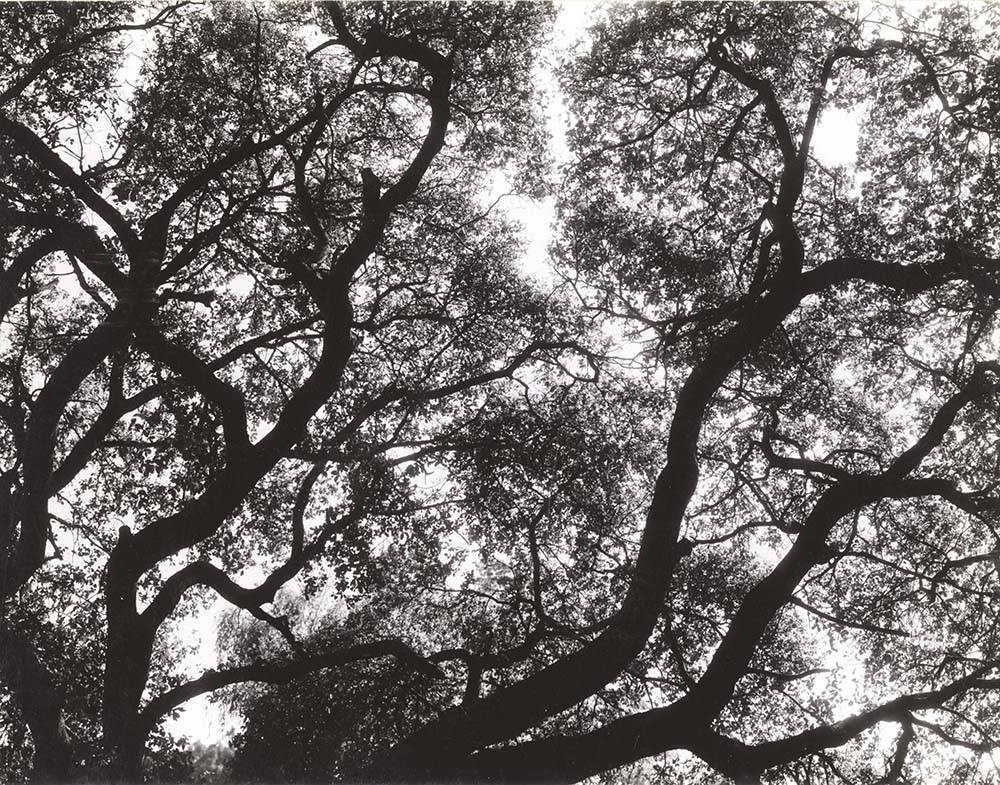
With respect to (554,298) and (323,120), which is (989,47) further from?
(323,120)

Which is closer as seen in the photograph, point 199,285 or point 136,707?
point 136,707

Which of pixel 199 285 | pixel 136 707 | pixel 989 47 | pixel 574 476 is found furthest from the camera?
pixel 199 285

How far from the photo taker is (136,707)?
9250mm

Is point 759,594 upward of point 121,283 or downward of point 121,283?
downward

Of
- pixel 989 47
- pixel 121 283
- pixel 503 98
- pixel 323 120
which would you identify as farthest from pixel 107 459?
pixel 989 47

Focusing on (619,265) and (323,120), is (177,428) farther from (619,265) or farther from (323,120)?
(619,265)

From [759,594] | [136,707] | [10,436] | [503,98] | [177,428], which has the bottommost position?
[136,707]

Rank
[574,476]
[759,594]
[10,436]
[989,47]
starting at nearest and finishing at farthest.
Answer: [759,594], [989,47], [574,476], [10,436]

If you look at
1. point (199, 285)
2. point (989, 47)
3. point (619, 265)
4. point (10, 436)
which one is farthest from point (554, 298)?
point (10, 436)

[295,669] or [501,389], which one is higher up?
[501,389]

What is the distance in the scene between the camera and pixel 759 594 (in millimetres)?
10055

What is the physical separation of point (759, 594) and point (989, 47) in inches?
327

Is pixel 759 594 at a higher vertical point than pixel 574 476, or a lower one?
lower

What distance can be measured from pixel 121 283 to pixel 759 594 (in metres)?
9.04
